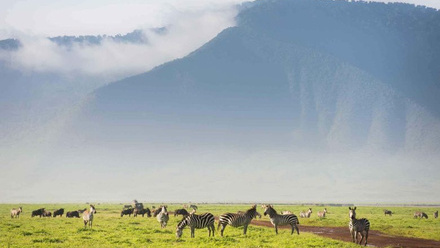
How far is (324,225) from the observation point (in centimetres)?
6600

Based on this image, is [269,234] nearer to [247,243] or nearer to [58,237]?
[247,243]

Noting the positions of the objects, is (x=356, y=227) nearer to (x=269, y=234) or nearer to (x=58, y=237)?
(x=269, y=234)

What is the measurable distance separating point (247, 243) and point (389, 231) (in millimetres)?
23870

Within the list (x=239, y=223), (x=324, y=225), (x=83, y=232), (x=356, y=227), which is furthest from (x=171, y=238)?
(x=324, y=225)

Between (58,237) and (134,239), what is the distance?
5.87 metres

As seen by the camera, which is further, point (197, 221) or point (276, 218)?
point (276, 218)

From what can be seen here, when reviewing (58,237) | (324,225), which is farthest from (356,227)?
(324,225)

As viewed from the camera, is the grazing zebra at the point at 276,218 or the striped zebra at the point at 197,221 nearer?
the striped zebra at the point at 197,221

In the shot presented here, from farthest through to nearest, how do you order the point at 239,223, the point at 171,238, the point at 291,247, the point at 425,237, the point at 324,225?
the point at 324,225, the point at 425,237, the point at 239,223, the point at 171,238, the point at 291,247

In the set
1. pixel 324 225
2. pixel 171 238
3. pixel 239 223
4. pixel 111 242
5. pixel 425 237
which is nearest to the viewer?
pixel 111 242

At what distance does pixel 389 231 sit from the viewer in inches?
2208

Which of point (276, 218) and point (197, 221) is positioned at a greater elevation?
point (276, 218)

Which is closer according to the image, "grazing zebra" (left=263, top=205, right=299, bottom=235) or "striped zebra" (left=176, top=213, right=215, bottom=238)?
"striped zebra" (left=176, top=213, right=215, bottom=238)

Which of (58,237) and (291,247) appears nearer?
(291,247)
